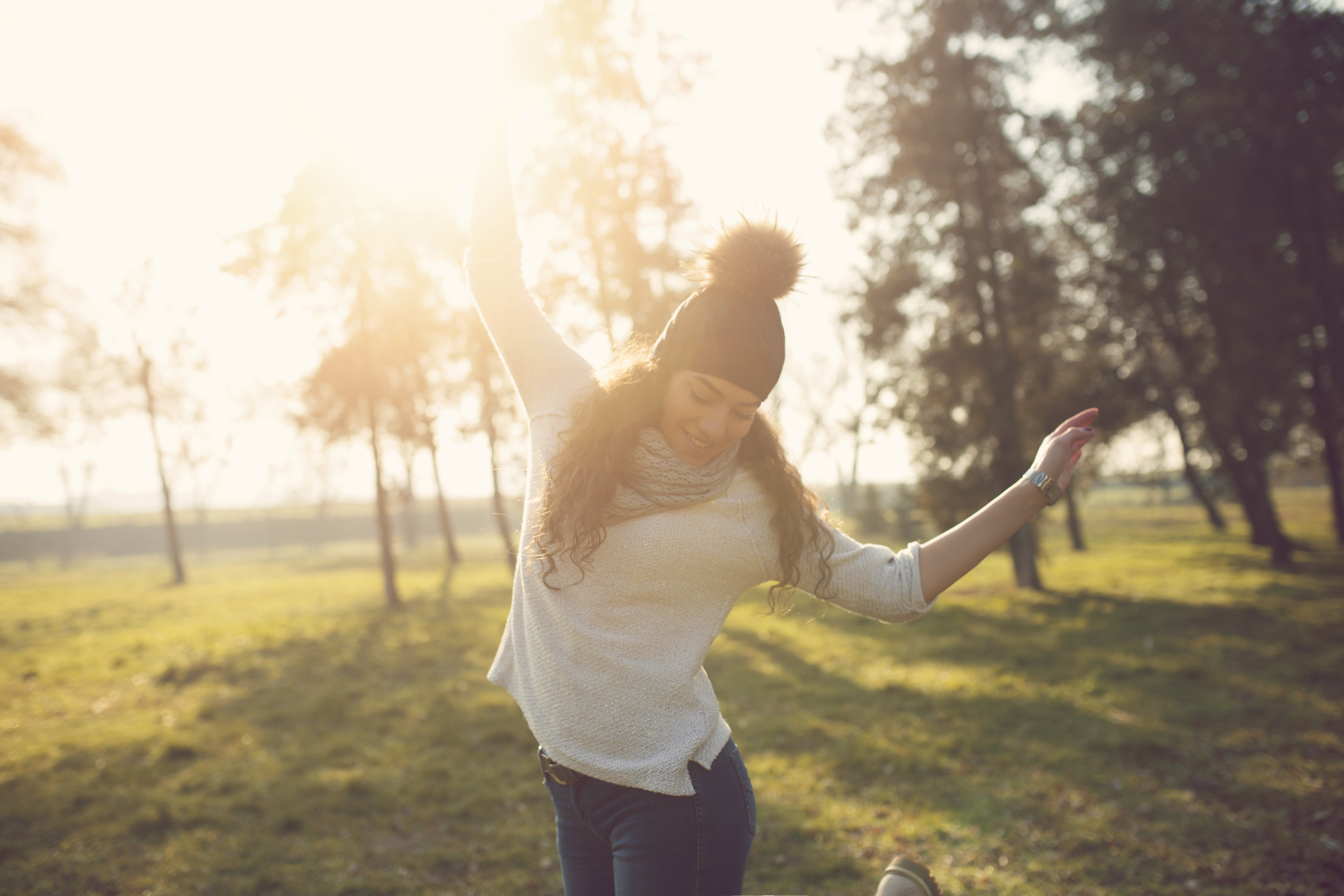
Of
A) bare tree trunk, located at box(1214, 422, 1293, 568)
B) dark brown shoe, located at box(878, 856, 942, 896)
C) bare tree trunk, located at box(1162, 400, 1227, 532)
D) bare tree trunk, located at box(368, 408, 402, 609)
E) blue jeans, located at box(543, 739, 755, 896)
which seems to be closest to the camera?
blue jeans, located at box(543, 739, 755, 896)

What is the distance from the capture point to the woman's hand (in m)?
1.76

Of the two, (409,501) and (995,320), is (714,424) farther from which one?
(409,501)

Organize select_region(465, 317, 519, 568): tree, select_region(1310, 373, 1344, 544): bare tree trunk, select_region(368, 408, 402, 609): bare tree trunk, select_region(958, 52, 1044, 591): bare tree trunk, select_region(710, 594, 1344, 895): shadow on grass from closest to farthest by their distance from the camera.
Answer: select_region(710, 594, 1344, 895): shadow on grass
select_region(1310, 373, 1344, 544): bare tree trunk
select_region(958, 52, 1044, 591): bare tree trunk
select_region(368, 408, 402, 609): bare tree trunk
select_region(465, 317, 519, 568): tree

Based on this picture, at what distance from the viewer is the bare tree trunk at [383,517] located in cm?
1418

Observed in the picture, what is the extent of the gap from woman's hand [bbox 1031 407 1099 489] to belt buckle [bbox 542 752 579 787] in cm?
134

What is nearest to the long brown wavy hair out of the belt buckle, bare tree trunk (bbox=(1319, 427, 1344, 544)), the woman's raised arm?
the woman's raised arm

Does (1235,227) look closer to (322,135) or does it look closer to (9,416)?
(322,135)

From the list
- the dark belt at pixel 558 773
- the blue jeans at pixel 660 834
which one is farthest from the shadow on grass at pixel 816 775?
the dark belt at pixel 558 773

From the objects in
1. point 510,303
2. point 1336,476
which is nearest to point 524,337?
point 510,303

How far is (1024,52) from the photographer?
1293cm

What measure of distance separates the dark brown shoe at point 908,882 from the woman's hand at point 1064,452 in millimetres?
1065

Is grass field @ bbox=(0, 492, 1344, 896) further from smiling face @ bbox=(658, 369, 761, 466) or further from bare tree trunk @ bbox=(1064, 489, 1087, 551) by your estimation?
bare tree trunk @ bbox=(1064, 489, 1087, 551)

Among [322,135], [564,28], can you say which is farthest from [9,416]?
[564,28]

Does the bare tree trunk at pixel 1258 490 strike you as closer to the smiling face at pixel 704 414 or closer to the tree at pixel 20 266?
the smiling face at pixel 704 414
